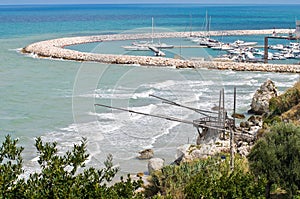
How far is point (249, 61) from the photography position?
142ft

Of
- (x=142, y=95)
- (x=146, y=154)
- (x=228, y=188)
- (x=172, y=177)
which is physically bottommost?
(x=146, y=154)

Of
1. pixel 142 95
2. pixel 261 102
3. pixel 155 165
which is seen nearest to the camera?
pixel 155 165

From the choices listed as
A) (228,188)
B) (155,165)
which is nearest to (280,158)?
(228,188)

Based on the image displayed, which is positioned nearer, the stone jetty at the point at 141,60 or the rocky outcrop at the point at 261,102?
the rocky outcrop at the point at 261,102

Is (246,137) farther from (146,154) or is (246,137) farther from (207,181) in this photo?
(207,181)

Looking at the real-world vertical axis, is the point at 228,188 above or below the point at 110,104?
below

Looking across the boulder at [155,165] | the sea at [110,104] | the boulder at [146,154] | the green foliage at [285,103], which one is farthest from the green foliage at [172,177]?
the green foliage at [285,103]

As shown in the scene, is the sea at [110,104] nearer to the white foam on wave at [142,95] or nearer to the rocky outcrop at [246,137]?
the white foam on wave at [142,95]

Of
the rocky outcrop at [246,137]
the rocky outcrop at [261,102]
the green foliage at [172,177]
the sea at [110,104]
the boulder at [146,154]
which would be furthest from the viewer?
the rocky outcrop at [261,102]

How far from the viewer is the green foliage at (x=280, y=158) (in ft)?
33.5

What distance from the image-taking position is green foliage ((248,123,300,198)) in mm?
10219

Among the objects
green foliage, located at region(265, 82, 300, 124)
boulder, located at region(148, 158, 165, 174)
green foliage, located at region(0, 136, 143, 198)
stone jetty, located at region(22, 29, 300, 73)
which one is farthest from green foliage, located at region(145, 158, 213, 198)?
stone jetty, located at region(22, 29, 300, 73)

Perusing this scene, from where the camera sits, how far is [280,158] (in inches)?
408

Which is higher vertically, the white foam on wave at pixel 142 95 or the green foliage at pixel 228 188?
the white foam on wave at pixel 142 95
